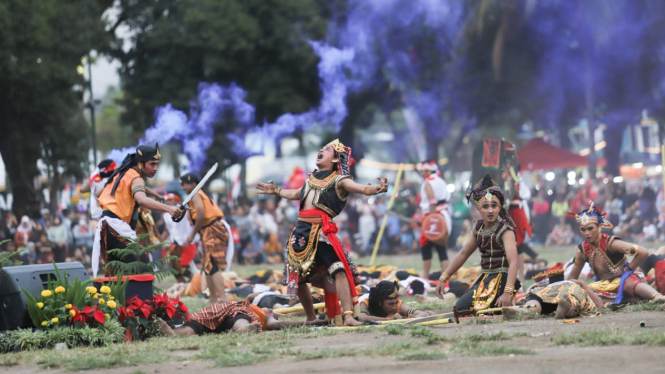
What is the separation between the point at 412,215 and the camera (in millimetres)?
23781

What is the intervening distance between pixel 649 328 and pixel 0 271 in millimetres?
5173

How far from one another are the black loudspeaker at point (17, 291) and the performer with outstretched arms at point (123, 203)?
2.93 feet

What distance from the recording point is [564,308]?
8062mm

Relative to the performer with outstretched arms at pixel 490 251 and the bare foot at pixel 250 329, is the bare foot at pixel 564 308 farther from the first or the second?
the bare foot at pixel 250 329

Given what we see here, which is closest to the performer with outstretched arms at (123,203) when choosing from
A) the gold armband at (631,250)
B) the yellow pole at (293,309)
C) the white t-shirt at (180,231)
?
the yellow pole at (293,309)

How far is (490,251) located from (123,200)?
3435 millimetres

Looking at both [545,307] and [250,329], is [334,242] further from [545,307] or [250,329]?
[545,307]

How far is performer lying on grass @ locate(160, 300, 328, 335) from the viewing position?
7988mm

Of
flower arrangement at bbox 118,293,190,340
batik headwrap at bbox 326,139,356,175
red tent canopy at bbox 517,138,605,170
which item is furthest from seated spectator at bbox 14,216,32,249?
red tent canopy at bbox 517,138,605,170

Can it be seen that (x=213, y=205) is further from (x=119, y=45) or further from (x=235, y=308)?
(x=119, y=45)

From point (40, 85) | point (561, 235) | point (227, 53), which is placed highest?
point (227, 53)

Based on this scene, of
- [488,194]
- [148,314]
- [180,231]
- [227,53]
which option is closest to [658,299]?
[488,194]

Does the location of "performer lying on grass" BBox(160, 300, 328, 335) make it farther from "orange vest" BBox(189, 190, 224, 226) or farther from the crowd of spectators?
→ the crowd of spectators

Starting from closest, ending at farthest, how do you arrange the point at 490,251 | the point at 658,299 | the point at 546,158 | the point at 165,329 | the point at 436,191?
the point at 165,329 → the point at 490,251 → the point at 658,299 → the point at 436,191 → the point at 546,158
